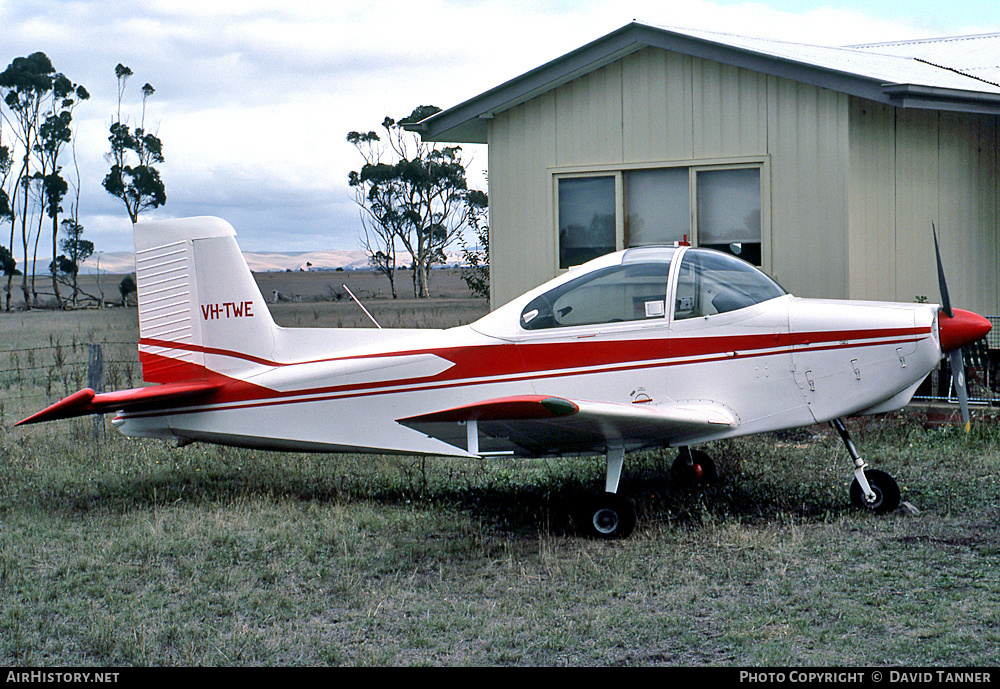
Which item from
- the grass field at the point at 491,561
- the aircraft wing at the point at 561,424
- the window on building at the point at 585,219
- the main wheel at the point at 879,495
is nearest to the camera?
the grass field at the point at 491,561

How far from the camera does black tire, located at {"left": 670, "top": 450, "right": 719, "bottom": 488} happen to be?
7.58m

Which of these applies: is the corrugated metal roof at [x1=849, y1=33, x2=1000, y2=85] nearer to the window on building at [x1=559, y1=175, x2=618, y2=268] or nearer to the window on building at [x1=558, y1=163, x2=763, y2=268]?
the window on building at [x1=558, y1=163, x2=763, y2=268]

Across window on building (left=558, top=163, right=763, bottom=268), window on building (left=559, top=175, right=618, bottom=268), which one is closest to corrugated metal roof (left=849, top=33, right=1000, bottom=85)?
window on building (left=558, top=163, right=763, bottom=268)

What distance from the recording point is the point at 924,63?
43.2ft

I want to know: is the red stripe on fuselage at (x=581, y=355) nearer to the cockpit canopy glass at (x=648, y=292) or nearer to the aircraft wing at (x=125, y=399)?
the cockpit canopy glass at (x=648, y=292)

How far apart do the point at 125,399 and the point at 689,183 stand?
19.2 feet

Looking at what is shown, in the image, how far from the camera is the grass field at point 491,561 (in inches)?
175

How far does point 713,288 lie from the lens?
6363 mm

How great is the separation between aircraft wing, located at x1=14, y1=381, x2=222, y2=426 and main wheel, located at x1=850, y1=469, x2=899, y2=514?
4.72m

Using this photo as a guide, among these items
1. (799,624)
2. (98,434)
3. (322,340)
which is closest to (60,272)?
(98,434)

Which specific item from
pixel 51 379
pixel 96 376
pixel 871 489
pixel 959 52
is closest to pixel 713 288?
pixel 871 489

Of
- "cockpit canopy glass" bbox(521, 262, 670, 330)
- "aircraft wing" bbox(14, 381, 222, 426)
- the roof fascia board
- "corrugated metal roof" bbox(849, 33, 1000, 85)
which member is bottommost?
"aircraft wing" bbox(14, 381, 222, 426)

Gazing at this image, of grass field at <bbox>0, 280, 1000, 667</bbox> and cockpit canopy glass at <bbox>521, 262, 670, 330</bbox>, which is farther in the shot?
cockpit canopy glass at <bbox>521, 262, 670, 330</bbox>

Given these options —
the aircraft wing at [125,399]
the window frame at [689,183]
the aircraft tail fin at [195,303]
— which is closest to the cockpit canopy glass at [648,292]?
the aircraft tail fin at [195,303]
